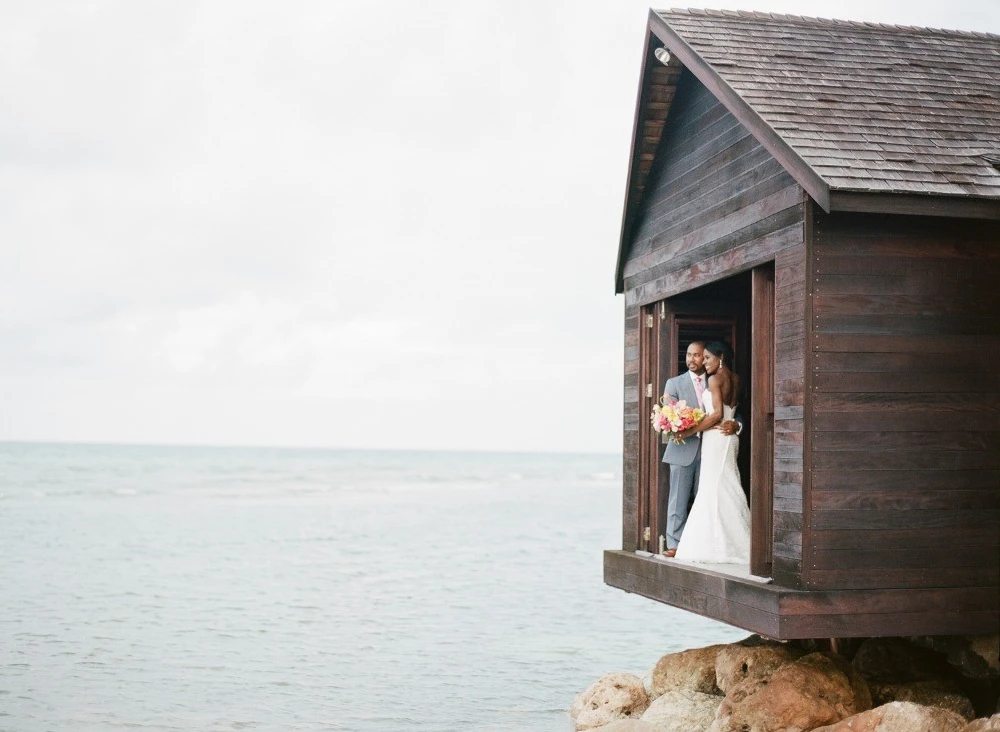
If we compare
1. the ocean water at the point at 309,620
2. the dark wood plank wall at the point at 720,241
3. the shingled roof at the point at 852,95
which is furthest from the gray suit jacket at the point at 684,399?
the ocean water at the point at 309,620

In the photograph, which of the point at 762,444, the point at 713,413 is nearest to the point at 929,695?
the point at 762,444

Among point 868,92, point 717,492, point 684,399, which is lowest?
point 717,492

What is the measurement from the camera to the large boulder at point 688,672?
35.2 ft

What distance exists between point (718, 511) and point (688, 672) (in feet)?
6.22

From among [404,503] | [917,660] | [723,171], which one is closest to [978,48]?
[723,171]

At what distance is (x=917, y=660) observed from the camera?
31.3ft

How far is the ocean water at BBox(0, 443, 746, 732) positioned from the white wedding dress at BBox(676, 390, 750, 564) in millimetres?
3976

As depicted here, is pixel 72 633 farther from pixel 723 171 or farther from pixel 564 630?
pixel 723 171

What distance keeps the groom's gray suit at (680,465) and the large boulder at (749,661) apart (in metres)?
1.03

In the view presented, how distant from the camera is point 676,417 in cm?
982

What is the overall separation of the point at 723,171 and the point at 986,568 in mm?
3526

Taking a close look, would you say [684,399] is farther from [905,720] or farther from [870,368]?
[905,720]

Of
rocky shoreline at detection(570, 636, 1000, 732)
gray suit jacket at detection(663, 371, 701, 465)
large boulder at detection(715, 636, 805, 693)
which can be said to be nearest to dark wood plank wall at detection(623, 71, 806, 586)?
gray suit jacket at detection(663, 371, 701, 465)

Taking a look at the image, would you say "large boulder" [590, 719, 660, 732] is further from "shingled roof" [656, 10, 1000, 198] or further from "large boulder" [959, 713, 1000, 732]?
"shingled roof" [656, 10, 1000, 198]
